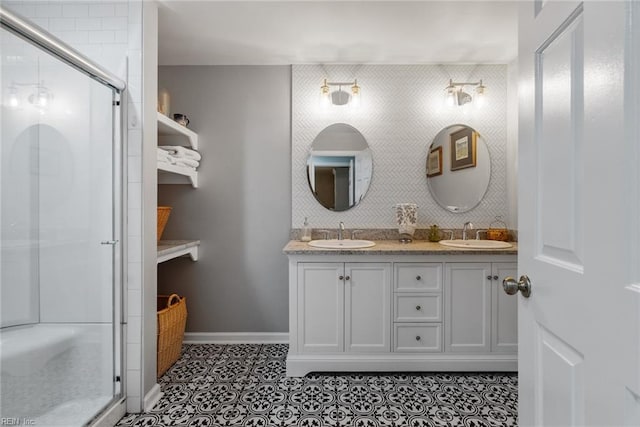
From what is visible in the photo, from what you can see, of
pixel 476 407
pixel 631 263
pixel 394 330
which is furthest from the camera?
pixel 394 330

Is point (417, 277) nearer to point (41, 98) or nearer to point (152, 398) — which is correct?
point (152, 398)

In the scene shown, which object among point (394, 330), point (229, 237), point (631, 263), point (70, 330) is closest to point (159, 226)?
point (229, 237)

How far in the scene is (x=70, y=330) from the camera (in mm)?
1750

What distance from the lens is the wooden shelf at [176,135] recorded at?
8.24ft

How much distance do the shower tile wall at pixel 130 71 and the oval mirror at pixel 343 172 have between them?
4.58 feet

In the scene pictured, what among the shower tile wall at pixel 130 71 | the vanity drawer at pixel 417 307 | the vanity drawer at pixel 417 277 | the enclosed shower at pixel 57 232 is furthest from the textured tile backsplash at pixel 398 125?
the enclosed shower at pixel 57 232

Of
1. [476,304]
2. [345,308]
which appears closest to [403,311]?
[345,308]

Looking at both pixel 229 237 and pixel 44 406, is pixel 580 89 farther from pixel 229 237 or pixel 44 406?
pixel 229 237

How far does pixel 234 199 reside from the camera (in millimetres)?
2980

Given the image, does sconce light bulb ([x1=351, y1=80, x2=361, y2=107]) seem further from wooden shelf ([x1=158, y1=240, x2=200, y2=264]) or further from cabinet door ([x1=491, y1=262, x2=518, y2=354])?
wooden shelf ([x1=158, y1=240, x2=200, y2=264])

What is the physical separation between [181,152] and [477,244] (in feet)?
7.88

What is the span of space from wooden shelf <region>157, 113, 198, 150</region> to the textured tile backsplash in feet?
2.76

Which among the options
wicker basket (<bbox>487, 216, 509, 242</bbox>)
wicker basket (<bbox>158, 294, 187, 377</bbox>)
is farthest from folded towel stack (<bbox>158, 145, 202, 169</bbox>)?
wicker basket (<bbox>487, 216, 509, 242</bbox>)

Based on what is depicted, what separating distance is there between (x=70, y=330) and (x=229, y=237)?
139 cm
